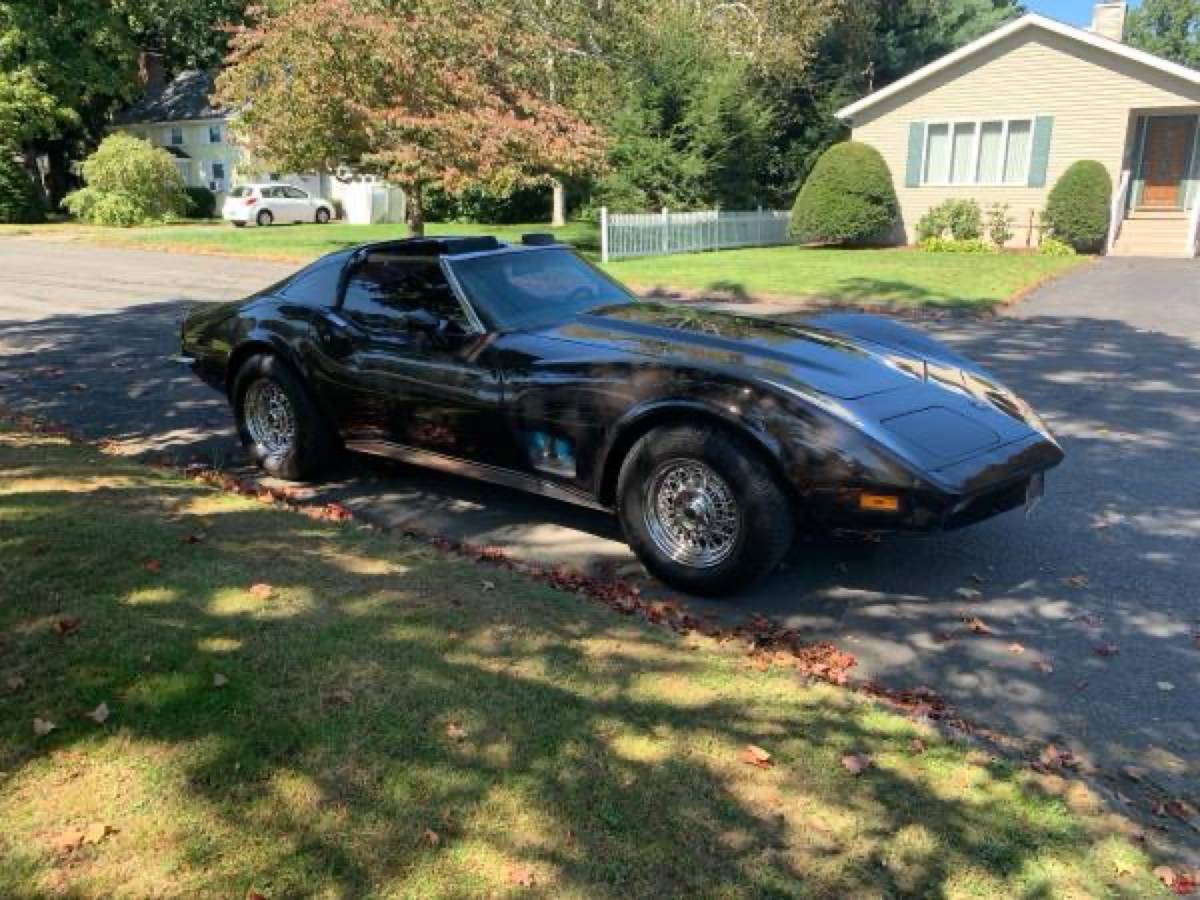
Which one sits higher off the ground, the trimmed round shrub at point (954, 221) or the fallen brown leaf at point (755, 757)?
the trimmed round shrub at point (954, 221)

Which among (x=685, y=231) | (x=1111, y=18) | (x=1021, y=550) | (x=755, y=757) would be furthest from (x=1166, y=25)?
(x=755, y=757)

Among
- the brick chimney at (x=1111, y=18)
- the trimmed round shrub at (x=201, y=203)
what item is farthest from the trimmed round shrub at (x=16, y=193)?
the brick chimney at (x=1111, y=18)

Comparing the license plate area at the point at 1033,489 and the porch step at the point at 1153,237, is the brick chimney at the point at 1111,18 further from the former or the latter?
the license plate area at the point at 1033,489

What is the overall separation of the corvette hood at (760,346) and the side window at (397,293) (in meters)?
0.67

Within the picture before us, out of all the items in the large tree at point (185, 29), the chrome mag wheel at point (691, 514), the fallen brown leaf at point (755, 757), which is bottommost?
the fallen brown leaf at point (755, 757)

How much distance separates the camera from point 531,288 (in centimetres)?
543

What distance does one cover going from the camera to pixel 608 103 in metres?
27.6

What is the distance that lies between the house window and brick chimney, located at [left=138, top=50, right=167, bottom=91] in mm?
42958

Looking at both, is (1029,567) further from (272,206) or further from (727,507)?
(272,206)

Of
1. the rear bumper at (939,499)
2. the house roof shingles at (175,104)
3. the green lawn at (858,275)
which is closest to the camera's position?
the rear bumper at (939,499)

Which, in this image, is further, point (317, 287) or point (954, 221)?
point (954, 221)

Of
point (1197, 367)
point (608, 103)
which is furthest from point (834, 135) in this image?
point (1197, 367)

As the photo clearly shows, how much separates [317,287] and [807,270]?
13277mm

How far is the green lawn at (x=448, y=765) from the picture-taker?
8.30ft
